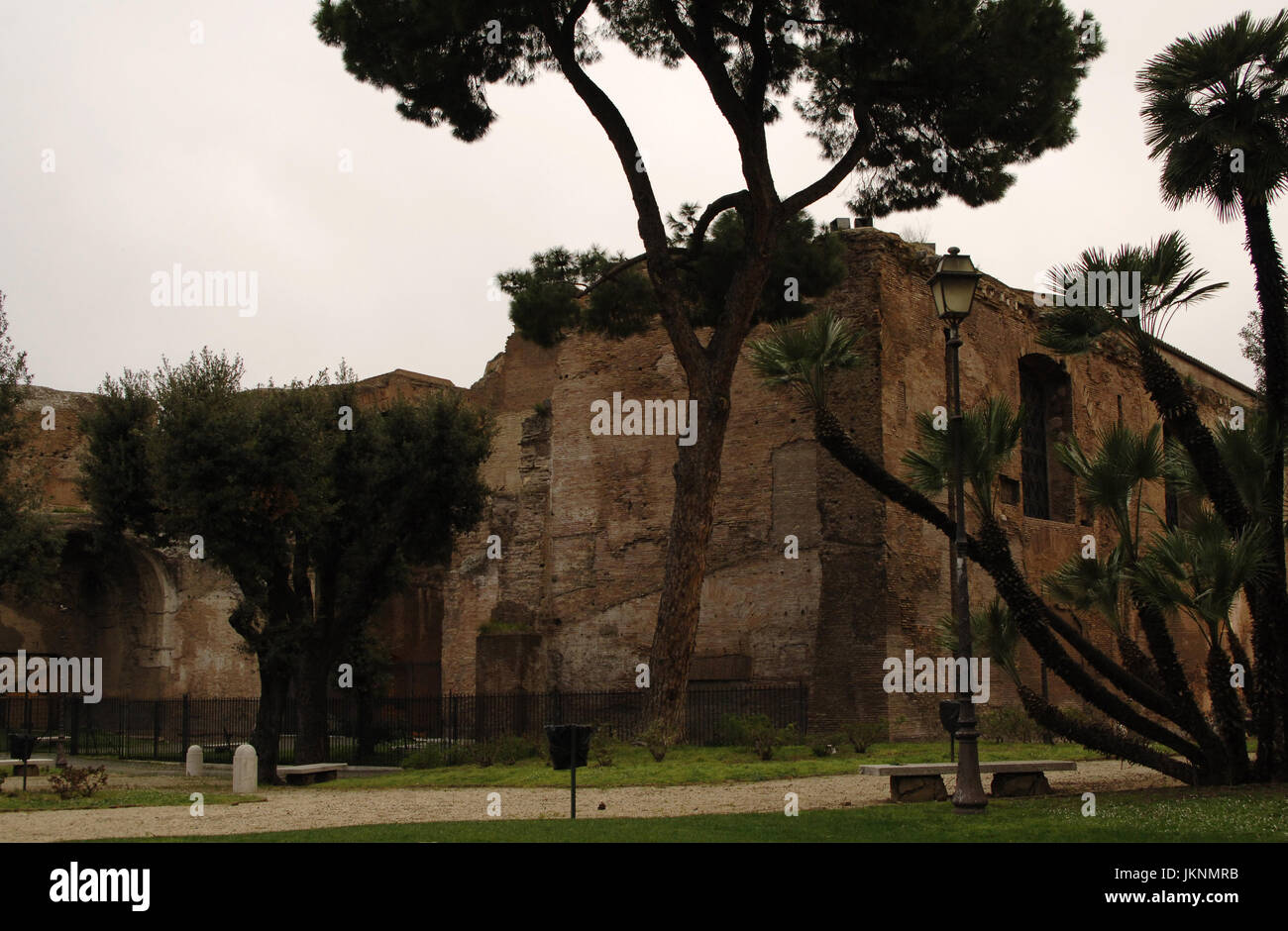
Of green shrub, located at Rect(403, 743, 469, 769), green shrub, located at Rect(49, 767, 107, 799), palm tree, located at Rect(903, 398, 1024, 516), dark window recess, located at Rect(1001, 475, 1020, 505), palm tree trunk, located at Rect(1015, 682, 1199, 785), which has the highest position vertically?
dark window recess, located at Rect(1001, 475, 1020, 505)

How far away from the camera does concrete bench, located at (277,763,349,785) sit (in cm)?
1653

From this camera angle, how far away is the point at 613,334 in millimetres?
20078

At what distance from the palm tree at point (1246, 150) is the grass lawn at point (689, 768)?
4886 millimetres

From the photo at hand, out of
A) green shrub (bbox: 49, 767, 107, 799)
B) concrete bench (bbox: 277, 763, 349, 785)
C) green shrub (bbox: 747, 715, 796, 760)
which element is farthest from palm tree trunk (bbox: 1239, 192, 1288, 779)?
green shrub (bbox: 49, 767, 107, 799)

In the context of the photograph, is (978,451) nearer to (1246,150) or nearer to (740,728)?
(1246,150)

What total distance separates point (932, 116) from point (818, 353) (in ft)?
24.1

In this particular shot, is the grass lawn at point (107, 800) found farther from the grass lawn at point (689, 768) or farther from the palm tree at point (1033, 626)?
the palm tree at point (1033, 626)

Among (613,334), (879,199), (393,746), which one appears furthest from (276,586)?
(879,199)

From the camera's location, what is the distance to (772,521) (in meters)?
20.9

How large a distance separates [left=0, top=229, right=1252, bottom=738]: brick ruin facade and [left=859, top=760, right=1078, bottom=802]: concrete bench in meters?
7.53

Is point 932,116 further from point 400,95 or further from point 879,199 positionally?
point 400,95

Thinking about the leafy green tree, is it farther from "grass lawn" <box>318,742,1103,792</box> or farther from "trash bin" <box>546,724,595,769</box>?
"trash bin" <box>546,724,595,769</box>

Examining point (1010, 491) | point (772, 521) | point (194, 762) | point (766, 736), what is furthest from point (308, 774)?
point (1010, 491)

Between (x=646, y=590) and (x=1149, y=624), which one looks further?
(x=646, y=590)
